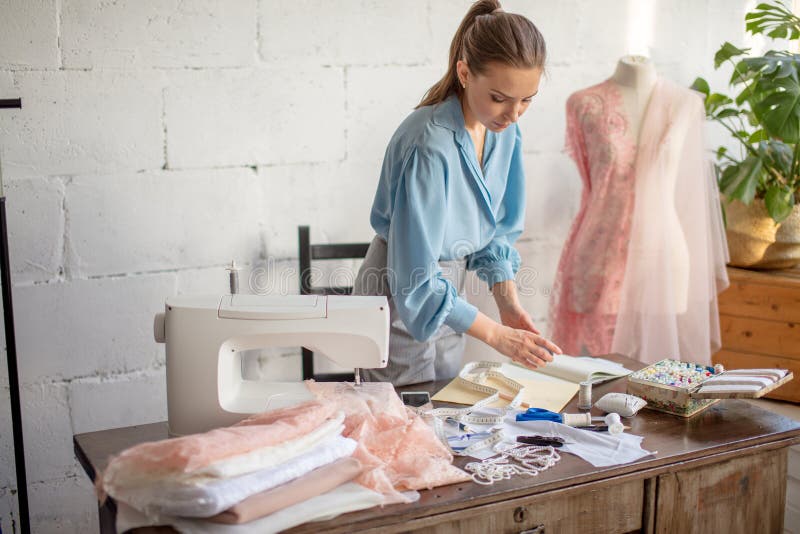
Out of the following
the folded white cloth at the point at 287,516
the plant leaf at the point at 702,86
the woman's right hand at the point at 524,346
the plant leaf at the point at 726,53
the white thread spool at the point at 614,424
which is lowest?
the folded white cloth at the point at 287,516

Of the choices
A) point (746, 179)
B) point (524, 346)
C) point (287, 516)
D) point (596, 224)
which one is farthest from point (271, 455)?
point (746, 179)

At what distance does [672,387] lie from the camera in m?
1.82

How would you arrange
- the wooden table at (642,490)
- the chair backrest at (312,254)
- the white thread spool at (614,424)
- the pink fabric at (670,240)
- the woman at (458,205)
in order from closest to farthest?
the wooden table at (642,490) → the white thread spool at (614,424) → the woman at (458,205) → the chair backrest at (312,254) → the pink fabric at (670,240)

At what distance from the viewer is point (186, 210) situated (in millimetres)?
2680

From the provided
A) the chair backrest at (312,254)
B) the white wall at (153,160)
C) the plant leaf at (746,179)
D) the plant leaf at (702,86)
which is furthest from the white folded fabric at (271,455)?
the plant leaf at (702,86)

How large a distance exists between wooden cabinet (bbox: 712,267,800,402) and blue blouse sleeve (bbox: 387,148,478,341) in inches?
71.0

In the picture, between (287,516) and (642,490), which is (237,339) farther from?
(642,490)

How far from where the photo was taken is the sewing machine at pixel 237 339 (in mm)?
1576

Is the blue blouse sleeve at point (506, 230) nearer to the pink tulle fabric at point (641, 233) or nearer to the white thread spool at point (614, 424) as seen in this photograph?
the white thread spool at point (614, 424)

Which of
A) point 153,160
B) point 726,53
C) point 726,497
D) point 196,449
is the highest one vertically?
point 726,53

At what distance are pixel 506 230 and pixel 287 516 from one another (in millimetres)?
1113

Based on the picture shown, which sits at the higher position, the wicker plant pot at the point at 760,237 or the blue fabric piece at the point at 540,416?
the wicker plant pot at the point at 760,237

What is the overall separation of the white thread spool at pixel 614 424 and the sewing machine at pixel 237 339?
49 cm

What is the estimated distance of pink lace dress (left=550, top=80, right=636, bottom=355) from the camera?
9.38ft
